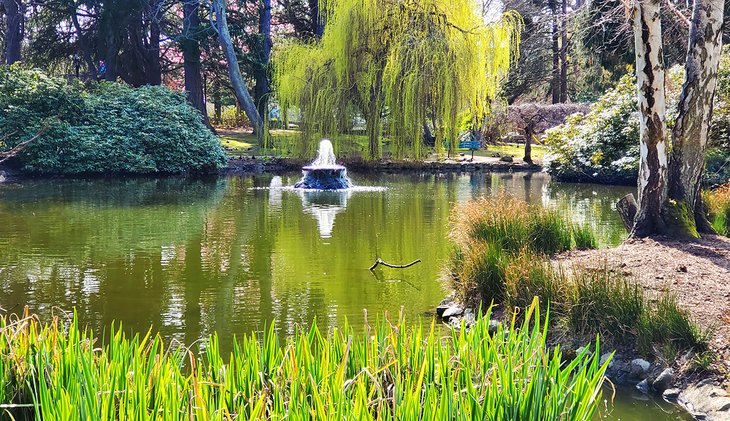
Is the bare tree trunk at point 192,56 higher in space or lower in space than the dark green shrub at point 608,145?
higher

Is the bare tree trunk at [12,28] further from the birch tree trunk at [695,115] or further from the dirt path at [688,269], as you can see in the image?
the dirt path at [688,269]

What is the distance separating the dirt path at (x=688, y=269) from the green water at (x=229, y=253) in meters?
1.01

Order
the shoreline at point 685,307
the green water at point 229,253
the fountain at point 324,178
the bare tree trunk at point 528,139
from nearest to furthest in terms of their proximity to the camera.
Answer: the shoreline at point 685,307, the green water at point 229,253, the fountain at point 324,178, the bare tree trunk at point 528,139

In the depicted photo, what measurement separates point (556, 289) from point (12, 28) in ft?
94.8

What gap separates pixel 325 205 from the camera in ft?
51.0

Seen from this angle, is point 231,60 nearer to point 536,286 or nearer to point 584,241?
point 584,241

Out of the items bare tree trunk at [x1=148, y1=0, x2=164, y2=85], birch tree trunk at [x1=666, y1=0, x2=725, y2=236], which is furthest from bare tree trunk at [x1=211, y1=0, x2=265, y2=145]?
birch tree trunk at [x1=666, y1=0, x2=725, y2=236]

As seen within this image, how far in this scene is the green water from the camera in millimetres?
6675

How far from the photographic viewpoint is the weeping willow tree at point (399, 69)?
72.4ft

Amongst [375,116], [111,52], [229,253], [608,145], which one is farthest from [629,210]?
[111,52]

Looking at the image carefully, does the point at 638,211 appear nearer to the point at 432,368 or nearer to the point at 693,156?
the point at 693,156

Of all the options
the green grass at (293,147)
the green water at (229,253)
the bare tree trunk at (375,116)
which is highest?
the bare tree trunk at (375,116)

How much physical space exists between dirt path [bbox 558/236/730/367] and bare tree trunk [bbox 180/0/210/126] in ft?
77.3

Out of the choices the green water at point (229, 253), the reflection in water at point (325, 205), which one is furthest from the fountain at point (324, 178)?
the green water at point (229, 253)
